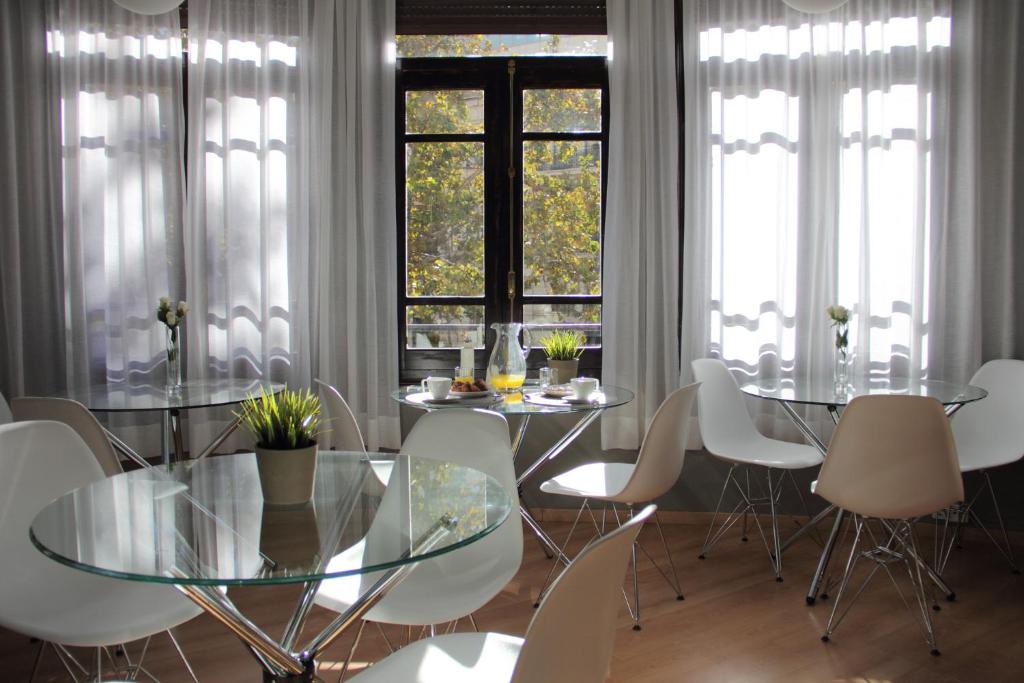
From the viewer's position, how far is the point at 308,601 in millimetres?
1807

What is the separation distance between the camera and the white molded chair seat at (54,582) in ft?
6.51

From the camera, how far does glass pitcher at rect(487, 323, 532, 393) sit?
334 cm

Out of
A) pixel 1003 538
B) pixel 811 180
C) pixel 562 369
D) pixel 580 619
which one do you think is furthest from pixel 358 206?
pixel 1003 538

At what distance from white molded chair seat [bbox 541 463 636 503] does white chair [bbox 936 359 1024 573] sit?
1517 mm

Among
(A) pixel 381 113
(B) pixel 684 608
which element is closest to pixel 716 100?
(A) pixel 381 113

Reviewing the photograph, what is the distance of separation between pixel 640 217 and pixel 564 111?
71 centimetres

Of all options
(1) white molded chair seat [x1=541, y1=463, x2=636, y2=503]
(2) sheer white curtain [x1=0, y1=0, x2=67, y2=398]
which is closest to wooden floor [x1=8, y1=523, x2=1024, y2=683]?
(1) white molded chair seat [x1=541, y1=463, x2=636, y2=503]

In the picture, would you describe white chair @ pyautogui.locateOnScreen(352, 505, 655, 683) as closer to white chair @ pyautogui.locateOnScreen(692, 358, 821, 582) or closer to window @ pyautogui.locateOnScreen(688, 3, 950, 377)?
white chair @ pyautogui.locateOnScreen(692, 358, 821, 582)

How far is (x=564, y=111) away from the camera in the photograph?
4348mm

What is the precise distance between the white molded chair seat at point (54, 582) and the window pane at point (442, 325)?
219 centimetres

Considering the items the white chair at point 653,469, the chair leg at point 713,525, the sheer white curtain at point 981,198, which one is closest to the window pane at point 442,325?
the white chair at point 653,469

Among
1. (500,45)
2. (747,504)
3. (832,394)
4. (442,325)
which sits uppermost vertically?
(500,45)

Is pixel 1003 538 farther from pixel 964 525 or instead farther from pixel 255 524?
pixel 255 524

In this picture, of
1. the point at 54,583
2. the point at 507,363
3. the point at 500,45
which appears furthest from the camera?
the point at 500,45
